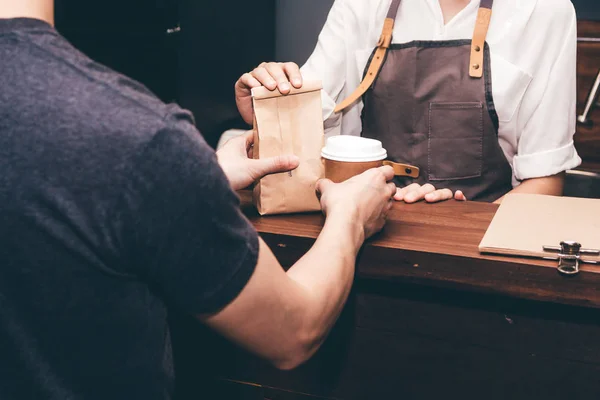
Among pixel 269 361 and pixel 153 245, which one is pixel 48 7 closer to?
pixel 153 245

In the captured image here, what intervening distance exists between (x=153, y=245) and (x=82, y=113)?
15 cm

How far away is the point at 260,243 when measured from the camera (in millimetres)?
753

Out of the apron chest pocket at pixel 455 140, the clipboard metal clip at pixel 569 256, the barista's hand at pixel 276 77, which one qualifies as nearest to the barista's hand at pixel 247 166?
the barista's hand at pixel 276 77

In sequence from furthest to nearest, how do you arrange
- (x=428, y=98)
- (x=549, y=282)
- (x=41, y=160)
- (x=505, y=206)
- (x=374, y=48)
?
(x=374, y=48) < (x=428, y=98) < (x=505, y=206) < (x=549, y=282) < (x=41, y=160)

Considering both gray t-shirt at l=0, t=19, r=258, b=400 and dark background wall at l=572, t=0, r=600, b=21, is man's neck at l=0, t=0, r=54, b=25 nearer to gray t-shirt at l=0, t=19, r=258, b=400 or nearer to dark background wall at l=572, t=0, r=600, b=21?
gray t-shirt at l=0, t=19, r=258, b=400

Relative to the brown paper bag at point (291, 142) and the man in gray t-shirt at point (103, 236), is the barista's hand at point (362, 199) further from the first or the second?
the man in gray t-shirt at point (103, 236)

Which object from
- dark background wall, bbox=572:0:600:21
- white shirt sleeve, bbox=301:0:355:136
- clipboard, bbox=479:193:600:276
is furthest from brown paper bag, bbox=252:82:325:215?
dark background wall, bbox=572:0:600:21

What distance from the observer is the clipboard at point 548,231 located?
1.11 m

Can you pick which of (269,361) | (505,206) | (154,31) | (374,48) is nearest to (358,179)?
(505,206)

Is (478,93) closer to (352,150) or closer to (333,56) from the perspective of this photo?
(333,56)

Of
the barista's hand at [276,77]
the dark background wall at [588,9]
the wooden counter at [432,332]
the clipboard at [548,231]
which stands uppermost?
the dark background wall at [588,9]

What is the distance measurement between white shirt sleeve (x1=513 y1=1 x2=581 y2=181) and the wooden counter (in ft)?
2.08

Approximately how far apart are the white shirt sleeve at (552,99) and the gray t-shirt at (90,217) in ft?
4.68

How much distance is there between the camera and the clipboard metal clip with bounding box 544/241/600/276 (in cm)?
108
